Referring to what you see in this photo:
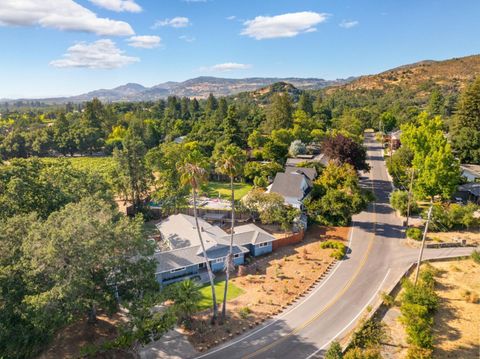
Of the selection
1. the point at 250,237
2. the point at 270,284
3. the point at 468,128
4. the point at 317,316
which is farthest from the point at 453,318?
the point at 468,128

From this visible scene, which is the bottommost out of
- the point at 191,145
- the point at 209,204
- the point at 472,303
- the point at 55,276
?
the point at 472,303

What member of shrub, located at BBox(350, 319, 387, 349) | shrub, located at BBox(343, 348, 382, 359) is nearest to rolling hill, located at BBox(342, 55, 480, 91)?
shrub, located at BBox(350, 319, 387, 349)

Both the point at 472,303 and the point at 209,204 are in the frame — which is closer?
the point at 472,303

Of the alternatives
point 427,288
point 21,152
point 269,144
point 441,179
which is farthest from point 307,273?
point 21,152

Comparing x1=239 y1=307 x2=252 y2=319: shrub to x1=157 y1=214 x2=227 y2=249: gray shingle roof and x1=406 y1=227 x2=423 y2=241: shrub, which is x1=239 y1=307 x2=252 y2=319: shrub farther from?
x1=406 y1=227 x2=423 y2=241: shrub

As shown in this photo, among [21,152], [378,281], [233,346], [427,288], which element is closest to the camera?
[233,346]

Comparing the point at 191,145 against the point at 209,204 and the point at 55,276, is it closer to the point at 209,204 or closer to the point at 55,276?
the point at 209,204
